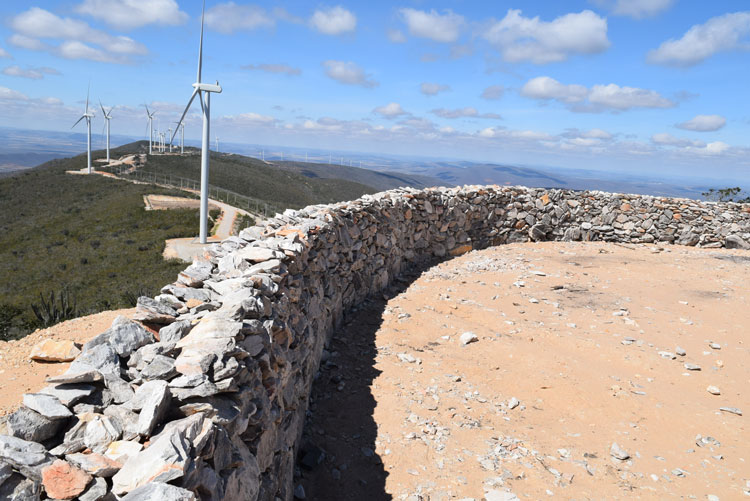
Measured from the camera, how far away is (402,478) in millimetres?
4629

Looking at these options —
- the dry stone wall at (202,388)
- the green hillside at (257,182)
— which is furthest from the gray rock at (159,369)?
the green hillside at (257,182)

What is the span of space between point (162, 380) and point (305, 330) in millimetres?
2913

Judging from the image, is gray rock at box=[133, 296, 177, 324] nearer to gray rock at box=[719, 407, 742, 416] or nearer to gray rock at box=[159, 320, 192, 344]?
gray rock at box=[159, 320, 192, 344]

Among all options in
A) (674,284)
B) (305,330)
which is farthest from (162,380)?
(674,284)

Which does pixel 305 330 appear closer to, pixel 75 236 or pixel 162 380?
pixel 162 380

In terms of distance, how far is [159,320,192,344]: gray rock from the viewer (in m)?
3.09

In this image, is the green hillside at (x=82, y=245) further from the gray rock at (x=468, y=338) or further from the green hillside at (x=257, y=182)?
the green hillside at (x=257, y=182)

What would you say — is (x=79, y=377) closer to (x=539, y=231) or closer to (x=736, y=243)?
(x=539, y=231)

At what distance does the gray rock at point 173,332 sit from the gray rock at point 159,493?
122 cm

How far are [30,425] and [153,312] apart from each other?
3.92ft

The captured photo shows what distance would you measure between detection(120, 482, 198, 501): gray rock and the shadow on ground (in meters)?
2.84

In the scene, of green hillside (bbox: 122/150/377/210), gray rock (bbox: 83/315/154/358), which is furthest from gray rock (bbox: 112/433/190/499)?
green hillside (bbox: 122/150/377/210)

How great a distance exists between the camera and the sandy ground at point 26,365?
448 cm

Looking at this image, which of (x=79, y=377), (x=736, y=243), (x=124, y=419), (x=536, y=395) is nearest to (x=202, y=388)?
(x=124, y=419)
